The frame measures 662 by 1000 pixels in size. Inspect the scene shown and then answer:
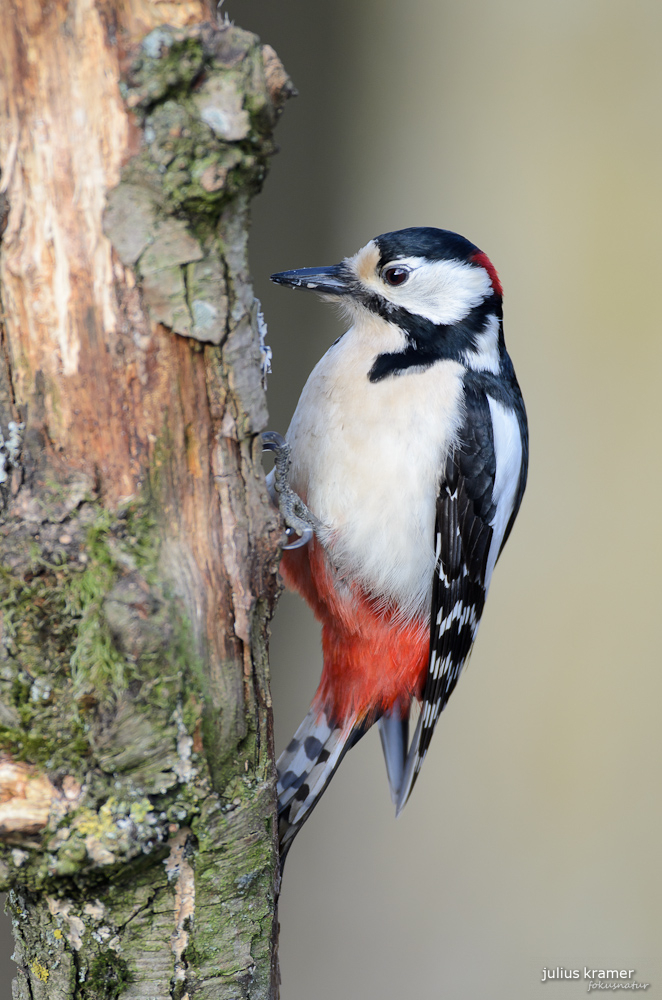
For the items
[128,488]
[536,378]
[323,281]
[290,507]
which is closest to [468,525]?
[290,507]

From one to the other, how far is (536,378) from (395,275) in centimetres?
118

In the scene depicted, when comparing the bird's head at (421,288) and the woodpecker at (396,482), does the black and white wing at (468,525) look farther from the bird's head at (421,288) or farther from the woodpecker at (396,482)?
the bird's head at (421,288)

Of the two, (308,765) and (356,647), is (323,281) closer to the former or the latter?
(356,647)

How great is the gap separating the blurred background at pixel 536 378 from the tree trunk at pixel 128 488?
185 centimetres

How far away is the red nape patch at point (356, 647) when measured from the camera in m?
1.97

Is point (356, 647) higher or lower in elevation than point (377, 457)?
lower

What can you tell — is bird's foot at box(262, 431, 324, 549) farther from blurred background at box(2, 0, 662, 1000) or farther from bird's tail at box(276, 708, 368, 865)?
blurred background at box(2, 0, 662, 1000)

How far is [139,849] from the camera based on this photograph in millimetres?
1113

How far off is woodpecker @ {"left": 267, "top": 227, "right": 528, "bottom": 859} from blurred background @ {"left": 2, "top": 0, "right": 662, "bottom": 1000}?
0.88m

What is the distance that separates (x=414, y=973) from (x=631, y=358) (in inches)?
97.8

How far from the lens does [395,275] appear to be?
1899 mm

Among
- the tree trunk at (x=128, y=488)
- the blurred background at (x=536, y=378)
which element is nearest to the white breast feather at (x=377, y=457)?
the tree trunk at (x=128, y=488)

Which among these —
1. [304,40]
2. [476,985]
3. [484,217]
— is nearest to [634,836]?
[476,985]

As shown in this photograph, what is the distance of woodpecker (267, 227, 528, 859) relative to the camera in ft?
5.83
